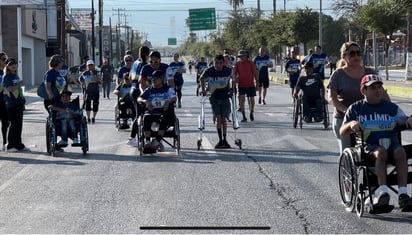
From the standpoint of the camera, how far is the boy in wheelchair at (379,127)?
26.3 feet

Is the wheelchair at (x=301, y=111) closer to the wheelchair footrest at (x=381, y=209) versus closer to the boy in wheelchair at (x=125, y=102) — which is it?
the boy in wheelchair at (x=125, y=102)

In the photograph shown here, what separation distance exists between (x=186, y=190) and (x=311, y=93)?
28.3ft

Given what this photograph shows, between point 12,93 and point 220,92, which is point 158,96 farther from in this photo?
point 12,93

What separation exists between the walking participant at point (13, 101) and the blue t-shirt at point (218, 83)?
3490 mm

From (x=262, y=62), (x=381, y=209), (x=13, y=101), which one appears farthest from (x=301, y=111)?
(x=381, y=209)

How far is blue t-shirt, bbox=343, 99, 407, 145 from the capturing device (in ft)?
27.3

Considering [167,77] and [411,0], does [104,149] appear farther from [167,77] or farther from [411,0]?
[411,0]

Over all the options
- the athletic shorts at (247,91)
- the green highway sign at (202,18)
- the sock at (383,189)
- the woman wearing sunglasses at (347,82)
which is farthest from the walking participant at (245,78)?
the green highway sign at (202,18)

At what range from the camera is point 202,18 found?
75.8 meters

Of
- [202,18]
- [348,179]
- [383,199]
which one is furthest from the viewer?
[202,18]

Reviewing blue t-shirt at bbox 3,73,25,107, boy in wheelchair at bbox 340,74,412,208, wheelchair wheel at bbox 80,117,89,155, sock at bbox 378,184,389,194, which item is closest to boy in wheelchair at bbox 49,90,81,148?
wheelchair wheel at bbox 80,117,89,155

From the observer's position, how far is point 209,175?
11367 millimetres

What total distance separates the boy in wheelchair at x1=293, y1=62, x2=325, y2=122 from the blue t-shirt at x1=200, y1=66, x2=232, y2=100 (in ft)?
12.4

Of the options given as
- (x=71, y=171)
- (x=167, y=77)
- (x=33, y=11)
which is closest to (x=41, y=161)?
(x=71, y=171)
